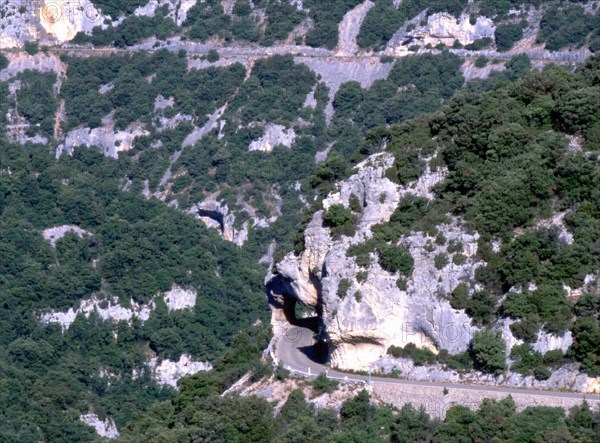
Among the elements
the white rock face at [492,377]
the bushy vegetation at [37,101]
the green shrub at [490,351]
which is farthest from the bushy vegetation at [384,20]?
the green shrub at [490,351]

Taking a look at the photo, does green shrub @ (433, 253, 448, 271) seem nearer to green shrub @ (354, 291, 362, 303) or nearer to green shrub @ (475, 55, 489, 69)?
green shrub @ (354, 291, 362, 303)

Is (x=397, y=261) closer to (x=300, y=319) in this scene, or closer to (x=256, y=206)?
(x=300, y=319)

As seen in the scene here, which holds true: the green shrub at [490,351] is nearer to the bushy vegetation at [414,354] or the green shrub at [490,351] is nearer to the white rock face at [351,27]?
the bushy vegetation at [414,354]

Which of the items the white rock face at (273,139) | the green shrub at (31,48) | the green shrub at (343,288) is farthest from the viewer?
the green shrub at (31,48)

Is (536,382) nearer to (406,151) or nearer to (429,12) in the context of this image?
(406,151)

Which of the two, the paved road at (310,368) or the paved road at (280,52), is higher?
the paved road at (310,368)

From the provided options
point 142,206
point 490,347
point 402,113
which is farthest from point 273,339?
point 402,113

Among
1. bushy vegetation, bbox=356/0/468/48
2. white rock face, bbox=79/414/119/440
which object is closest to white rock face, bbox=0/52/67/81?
bushy vegetation, bbox=356/0/468/48
